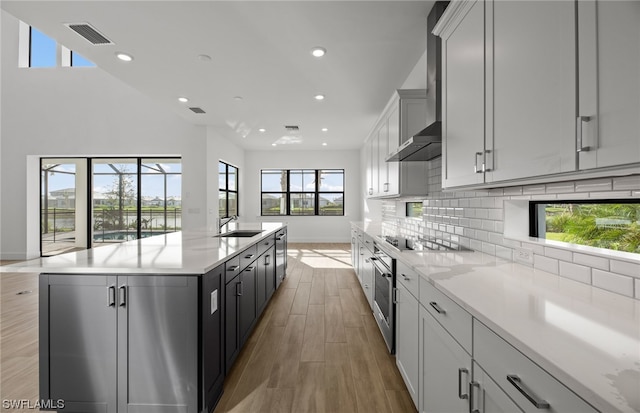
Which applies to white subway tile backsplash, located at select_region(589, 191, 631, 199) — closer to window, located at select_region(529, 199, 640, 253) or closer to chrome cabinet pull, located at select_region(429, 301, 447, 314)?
window, located at select_region(529, 199, 640, 253)

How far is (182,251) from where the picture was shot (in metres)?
2.07

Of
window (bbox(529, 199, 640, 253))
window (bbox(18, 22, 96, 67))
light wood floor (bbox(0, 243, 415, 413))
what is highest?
window (bbox(18, 22, 96, 67))

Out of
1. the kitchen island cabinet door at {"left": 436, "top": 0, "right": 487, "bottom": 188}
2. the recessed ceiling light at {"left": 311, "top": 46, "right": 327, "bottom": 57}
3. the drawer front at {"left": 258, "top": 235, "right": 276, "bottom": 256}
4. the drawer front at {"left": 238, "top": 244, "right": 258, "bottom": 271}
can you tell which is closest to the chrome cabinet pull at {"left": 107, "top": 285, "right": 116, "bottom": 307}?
the drawer front at {"left": 238, "top": 244, "right": 258, "bottom": 271}

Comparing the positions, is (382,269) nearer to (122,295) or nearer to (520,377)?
(520,377)

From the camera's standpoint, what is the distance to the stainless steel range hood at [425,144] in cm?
195

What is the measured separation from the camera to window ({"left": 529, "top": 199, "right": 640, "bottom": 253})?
3.73 feet

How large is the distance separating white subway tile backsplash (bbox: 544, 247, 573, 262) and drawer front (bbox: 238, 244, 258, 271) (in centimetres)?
196

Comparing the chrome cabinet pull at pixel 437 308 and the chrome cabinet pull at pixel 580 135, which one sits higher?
the chrome cabinet pull at pixel 580 135

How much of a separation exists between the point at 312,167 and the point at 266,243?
540cm

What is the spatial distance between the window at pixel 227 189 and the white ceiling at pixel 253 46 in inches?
94.1

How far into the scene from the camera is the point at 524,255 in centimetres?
157

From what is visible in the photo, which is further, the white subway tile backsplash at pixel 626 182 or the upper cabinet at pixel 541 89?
the white subway tile backsplash at pixel 626 182

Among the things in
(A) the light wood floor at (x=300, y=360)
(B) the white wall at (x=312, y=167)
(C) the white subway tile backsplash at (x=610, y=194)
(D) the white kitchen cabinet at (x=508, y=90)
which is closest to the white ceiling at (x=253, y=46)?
(D) the white kitchen cabinet at (x=508, y=90)

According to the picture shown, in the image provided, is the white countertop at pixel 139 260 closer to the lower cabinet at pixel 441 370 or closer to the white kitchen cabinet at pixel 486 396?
the lower cabinet at pixel 441 370
